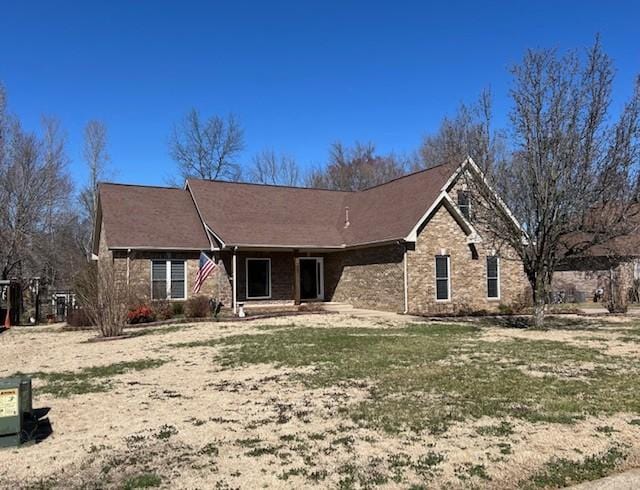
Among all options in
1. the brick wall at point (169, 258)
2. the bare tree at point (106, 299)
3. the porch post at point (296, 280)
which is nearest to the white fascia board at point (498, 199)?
the porch post at point (296, 280)

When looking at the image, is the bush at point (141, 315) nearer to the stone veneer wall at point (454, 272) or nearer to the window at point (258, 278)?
the window at point (258, 278)

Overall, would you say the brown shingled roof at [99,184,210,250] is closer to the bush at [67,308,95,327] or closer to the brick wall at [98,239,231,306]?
the brick wall at [98,239,231,306]

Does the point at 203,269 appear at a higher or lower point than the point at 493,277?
higher

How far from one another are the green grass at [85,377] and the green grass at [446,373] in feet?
Answer: 5.50

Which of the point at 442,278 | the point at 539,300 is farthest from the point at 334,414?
the point at 442,278

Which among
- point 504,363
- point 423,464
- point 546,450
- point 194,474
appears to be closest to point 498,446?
point 546,450

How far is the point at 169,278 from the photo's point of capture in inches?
914

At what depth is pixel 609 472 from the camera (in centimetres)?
511

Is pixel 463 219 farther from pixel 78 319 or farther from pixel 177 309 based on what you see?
pixel 78 319

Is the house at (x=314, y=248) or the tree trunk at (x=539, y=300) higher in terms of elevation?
the house at (x=314, y=248)

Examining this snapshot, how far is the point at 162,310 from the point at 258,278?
529cm

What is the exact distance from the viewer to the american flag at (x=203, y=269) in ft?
72.0

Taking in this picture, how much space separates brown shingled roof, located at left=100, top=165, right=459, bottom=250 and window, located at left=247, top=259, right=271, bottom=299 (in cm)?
146

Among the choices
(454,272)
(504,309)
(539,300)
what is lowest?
(504,309)
